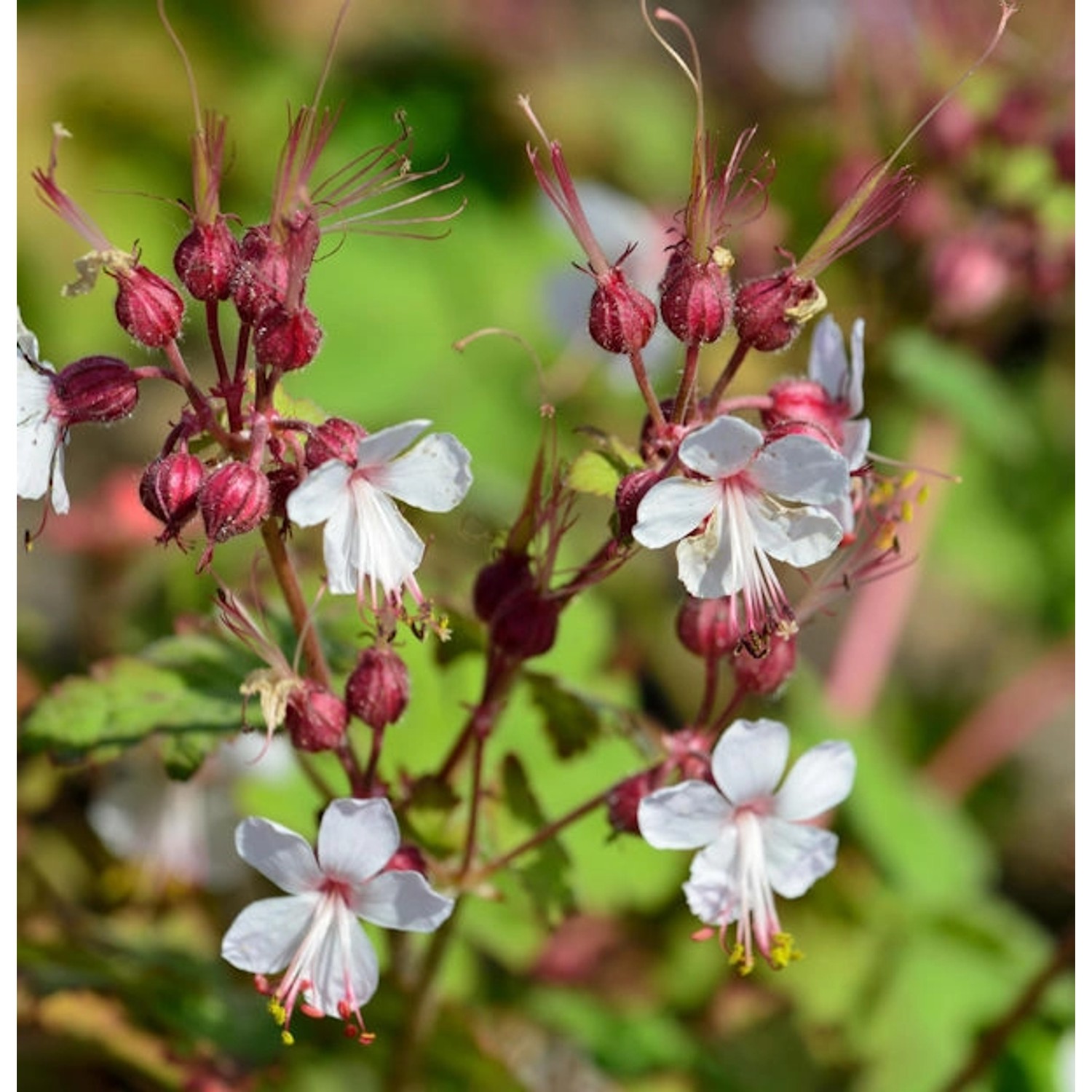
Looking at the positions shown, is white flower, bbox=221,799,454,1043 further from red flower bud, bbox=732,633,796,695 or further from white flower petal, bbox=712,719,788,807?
red flower bud, bbox=732,633,796,695

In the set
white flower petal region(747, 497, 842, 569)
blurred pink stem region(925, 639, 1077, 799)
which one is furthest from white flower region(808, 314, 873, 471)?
blurred pink stem region(925, 639, 1077, 799)

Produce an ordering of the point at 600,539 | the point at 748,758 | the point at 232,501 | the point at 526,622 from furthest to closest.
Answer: the point at 600,539 < the point at 526,622 < the point at 748,758 < the point at 232,501

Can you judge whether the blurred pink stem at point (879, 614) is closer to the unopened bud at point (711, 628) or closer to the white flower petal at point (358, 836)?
the unopened bud at point (711, 628)

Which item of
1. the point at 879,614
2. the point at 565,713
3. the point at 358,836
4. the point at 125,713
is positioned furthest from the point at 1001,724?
the point at 358,836

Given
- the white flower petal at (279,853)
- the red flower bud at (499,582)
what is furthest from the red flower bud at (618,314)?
the white flower petal at (279,853)

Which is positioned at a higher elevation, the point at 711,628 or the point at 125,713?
the point at 711,628

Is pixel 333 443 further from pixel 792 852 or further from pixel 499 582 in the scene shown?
pixel 792 852
